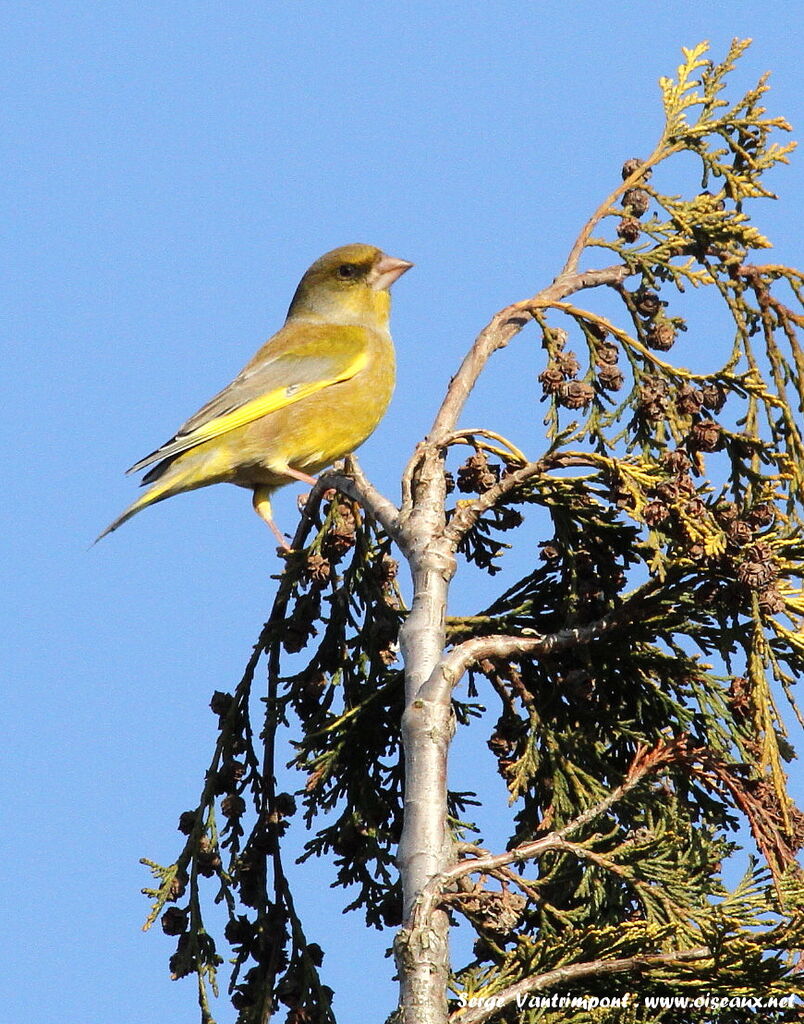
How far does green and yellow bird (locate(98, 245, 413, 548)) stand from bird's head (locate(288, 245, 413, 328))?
5.2 inches

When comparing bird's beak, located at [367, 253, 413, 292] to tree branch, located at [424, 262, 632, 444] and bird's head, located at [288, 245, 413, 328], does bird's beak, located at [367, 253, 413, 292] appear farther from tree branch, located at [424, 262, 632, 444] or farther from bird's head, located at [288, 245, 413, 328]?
tree branch, located at [424, 262, 632, 444]

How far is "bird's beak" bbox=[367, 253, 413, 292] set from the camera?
8.42m

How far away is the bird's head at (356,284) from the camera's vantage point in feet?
27.5

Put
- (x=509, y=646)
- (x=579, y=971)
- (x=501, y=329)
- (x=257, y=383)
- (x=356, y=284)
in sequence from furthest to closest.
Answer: (x=356, y=284) → (x=257, y=383) → (x=501, y=329) → (x=509, y=646) → (x=579, y=971)

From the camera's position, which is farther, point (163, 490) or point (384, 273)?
point (384, 273)

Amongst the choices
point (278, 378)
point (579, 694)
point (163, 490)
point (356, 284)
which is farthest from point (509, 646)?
point (356, 284)

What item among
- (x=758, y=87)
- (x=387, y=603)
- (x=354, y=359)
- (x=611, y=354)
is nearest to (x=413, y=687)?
(x=387, y=603)

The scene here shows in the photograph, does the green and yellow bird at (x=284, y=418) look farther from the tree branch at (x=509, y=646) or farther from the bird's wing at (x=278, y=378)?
the tree branch at (x=509, y=646)

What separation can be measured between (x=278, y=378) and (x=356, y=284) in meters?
1.01

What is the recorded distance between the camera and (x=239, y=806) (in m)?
5.01

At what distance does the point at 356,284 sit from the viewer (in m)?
8.41

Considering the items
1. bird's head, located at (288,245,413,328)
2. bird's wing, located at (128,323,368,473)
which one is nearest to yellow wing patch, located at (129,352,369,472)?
bird's wing, located at (128,323,368,473)

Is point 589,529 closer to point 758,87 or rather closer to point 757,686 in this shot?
point 757,686

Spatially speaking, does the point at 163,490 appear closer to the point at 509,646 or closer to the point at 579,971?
the point at 509,646
